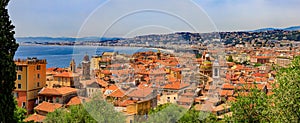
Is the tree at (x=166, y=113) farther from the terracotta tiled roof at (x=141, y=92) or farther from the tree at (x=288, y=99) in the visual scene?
the tree at (x=288, y=99)

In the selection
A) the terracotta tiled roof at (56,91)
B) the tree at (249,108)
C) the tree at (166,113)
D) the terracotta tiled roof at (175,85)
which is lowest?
the terracotta tiled roof at (56,91)

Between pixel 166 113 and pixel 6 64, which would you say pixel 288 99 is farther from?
pixel 6 64

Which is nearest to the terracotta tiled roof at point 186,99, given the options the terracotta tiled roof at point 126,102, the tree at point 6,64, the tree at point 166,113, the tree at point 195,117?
the tree at point 166,113

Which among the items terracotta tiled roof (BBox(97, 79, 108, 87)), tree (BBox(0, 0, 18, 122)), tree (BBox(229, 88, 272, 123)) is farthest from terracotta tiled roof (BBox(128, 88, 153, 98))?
tree (BBox(0, 0, 18, 122))

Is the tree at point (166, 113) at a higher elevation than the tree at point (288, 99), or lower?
lower

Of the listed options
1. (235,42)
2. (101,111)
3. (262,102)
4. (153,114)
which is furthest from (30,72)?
(235,42)

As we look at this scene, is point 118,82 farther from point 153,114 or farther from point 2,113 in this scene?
point 2,113

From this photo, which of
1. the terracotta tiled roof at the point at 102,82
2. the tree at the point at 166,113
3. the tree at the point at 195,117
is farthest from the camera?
the tree at the point at 195,117

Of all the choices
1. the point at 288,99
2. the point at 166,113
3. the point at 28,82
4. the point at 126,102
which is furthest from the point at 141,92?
the point at 28,82
